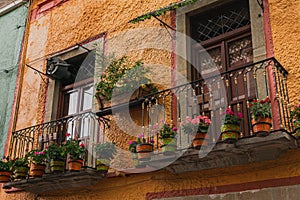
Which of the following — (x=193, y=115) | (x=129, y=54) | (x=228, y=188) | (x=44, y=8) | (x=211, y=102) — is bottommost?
(x=228, y=188)

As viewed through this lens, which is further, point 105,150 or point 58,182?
point 58,182

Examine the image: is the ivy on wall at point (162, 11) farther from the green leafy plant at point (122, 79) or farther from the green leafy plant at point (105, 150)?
the green leafy plant at point (105, 150)

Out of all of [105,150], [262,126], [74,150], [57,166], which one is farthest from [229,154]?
[57,166]

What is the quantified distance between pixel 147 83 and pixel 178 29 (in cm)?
117

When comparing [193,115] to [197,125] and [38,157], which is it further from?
[38,157]

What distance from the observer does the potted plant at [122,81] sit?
777 cm

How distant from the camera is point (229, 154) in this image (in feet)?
20.4

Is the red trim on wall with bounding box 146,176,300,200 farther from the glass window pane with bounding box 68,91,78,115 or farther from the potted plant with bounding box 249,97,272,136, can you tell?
the glass window pane with bounding box 68,91,78,115

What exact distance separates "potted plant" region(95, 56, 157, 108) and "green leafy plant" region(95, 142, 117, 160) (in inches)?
34.6

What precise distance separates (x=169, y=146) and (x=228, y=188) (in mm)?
1020

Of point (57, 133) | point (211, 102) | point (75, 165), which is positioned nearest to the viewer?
point (211, 102)

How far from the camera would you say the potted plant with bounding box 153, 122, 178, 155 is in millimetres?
6492

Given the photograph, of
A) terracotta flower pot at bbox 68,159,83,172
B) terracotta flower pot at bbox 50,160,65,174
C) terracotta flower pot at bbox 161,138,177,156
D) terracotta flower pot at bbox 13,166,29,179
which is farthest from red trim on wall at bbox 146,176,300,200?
terracotta flower pot at bbox 13,166,29,179

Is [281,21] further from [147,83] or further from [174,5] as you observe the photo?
[147,83]
